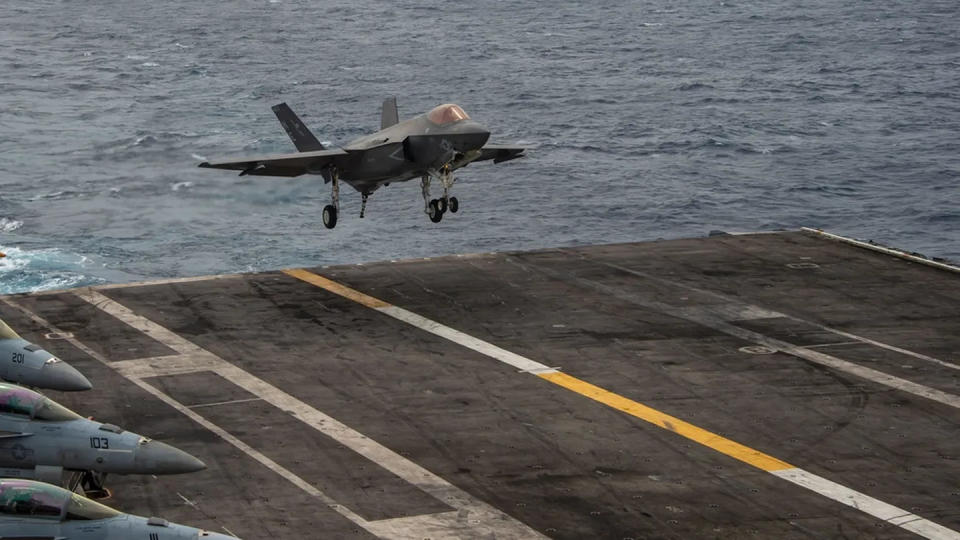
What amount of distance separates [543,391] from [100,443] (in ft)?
48.0

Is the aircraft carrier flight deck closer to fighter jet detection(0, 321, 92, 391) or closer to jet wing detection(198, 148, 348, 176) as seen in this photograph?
fighter jet detection(0, 321, 92, 391)

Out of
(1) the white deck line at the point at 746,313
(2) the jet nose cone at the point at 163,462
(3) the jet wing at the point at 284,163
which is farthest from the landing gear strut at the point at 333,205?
(2) the jet nose cone at the point at 163,462

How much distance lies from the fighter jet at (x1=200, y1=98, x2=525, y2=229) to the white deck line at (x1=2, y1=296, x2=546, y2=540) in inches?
293

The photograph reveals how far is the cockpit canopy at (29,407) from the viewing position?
2956 centimetres

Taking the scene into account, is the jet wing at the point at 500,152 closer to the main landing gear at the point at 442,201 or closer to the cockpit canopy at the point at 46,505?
the main landing gear at the point at 442,201

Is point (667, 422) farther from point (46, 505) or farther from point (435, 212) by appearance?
point (46, 505)

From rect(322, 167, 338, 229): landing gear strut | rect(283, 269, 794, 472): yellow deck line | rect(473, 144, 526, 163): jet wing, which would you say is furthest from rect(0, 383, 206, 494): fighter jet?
rect(473, 144, 526, 163): jet wing

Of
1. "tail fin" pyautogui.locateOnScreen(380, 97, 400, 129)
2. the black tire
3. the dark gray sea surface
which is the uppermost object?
"tail fin" pyautogui.locateOnScreen(380, 97, 400, 129)

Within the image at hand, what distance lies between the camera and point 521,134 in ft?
339

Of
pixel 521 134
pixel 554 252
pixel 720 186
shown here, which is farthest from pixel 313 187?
pixel 554 252

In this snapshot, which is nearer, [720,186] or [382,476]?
[382,476]

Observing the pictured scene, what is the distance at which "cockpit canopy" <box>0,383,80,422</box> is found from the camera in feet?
97.0

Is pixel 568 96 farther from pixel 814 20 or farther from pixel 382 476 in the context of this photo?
pixel 382 476

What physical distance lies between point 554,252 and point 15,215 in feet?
146
